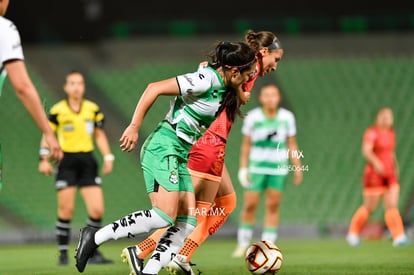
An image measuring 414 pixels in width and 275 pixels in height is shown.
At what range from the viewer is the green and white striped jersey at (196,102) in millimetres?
6395

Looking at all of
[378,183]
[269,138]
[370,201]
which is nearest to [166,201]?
[269,138]

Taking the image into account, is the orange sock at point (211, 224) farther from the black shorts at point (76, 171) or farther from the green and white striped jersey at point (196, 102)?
the black shorts at point (76, 171)

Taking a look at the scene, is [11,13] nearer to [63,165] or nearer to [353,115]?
[353,115]

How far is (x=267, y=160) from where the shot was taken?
11906 millimetres

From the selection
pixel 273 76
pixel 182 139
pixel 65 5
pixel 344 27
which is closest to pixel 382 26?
pixel 344 27

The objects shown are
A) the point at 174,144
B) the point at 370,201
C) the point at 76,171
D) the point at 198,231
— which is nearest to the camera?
the point at 174,144

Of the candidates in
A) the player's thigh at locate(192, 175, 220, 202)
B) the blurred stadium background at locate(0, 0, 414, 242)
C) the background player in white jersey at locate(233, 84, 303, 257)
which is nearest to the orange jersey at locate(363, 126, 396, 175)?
the background player in white jersey at locate(233, 84, 303, 257)

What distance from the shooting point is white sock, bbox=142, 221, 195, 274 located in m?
6.41

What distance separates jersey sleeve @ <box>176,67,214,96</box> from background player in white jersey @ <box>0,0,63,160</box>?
1363 mm

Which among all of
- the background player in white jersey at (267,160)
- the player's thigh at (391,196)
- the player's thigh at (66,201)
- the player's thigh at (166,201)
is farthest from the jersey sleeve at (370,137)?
the player's thigh at (166,201)

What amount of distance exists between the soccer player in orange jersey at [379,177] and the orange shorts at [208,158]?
556cm

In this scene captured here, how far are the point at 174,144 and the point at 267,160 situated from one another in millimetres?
5399

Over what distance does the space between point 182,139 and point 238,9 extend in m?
15.7

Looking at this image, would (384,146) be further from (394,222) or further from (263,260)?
(263,260)
